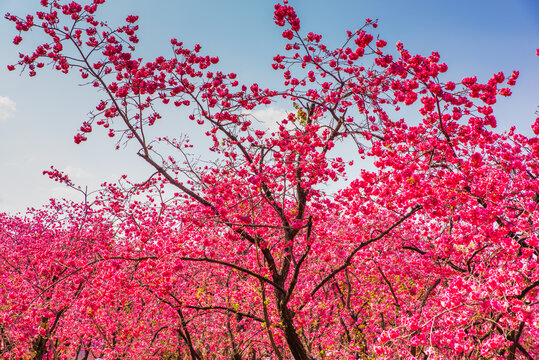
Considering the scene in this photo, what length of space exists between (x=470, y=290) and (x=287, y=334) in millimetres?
4198

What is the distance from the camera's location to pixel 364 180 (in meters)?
8.53

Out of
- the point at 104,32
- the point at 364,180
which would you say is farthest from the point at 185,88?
the point at 364,180

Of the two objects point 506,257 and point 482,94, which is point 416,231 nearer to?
point 506,257

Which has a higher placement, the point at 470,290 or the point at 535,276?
the point at 535,276

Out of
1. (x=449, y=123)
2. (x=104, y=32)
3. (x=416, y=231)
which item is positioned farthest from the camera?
(x=416, y=231)

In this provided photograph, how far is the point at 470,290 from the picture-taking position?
5258mm

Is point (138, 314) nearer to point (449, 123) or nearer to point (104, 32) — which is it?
point (104, 32)

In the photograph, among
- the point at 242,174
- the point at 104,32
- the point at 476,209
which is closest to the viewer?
the point at 476,209

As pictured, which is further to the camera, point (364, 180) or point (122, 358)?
point (122, 358)

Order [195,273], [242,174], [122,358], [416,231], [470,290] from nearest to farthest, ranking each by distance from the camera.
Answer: [470,290] < [242,174] < [122,358] < [416,231] < [195,273]

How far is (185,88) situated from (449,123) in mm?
6938

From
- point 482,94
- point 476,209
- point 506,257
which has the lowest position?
point 506,257

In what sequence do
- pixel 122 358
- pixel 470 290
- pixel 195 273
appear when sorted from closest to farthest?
pixel 470 290 → pixel 122 358 → pixel 195 273

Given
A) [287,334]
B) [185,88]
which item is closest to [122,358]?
[287,334]
